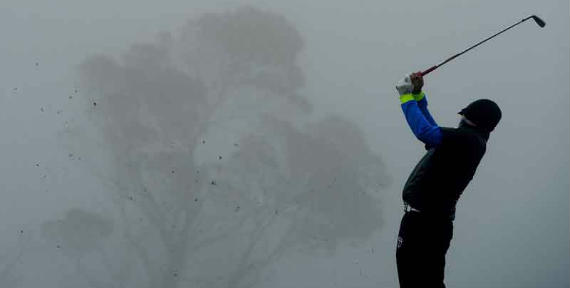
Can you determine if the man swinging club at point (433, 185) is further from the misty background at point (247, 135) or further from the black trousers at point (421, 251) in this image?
the misty background at point (247, 135)

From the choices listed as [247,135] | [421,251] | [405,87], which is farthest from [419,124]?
[247,135]

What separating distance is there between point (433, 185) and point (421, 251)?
0.82 ft

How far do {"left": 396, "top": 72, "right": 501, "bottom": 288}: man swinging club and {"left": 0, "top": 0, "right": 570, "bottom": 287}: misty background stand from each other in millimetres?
1232

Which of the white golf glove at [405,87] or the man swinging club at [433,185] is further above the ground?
the white golf glove at [405,87]

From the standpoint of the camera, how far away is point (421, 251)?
2.22 metres

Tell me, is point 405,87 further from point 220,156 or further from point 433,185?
point 220,156

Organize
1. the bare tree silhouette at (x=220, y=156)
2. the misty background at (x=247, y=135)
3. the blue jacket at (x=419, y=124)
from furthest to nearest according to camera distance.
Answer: the bare tree silhouette at (x=220, y=156), the misty background at (x=247, y=135), the blue jacket at (x=419, y=124)

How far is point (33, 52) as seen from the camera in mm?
2896

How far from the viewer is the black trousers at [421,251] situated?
2219 mm

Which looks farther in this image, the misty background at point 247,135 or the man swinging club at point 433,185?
the misty background at point 247,135

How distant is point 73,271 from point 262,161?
114 cm

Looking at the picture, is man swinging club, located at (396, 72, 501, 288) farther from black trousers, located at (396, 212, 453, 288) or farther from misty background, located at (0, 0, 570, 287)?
misty background, located at (0, 0, 570, 287)

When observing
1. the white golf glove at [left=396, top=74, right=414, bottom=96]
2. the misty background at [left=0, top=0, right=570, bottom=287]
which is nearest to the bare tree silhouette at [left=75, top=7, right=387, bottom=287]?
the misty background at [left=0, top=0, right=570, bottom=287]

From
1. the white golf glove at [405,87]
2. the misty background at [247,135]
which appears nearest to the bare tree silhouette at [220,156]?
the misty background at [247,135]
